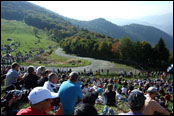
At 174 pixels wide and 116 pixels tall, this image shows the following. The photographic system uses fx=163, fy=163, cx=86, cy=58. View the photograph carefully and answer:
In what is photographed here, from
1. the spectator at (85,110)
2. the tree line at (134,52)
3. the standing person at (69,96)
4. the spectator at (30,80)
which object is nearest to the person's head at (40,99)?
the spectator at (85,110)

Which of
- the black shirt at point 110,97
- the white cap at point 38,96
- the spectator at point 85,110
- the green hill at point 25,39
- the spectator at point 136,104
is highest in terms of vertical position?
the green hill at point 25,39

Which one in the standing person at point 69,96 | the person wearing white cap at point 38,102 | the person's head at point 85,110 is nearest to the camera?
the person wearing white cap at point 38,102

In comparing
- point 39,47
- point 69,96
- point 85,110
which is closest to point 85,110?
point 85,110

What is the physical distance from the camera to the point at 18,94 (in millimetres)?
6109

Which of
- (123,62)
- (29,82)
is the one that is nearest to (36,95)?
(29,82)

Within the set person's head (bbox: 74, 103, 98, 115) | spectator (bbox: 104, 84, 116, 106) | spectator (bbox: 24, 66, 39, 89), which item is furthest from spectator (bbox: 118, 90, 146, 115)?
spectator (bbox: 24, 66, 39, 89)

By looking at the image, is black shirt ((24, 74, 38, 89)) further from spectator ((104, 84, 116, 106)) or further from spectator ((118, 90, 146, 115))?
spectator ((118, 90, 146, 115))

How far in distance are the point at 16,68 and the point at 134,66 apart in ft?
170

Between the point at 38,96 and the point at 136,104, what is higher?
the point at 38,96

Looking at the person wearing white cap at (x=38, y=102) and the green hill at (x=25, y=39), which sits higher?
the green hill at (x=25, y=39)

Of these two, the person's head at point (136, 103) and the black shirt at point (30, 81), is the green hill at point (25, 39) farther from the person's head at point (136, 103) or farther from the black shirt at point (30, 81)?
the person's head at point (136, 103)

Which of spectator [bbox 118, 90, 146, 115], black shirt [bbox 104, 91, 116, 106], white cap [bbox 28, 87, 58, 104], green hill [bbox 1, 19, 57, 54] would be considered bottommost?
black shirt [bbox 104, 91, 116, 106]

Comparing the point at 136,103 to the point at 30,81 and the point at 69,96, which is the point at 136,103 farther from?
the point at 30,81

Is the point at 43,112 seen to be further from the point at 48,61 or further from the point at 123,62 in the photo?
the point at 48,61
